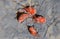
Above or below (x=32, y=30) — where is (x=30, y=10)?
above

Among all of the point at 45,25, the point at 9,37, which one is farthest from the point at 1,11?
the point at 45,25

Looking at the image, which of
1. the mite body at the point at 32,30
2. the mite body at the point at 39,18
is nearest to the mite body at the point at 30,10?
the mite body at the point at 39,18

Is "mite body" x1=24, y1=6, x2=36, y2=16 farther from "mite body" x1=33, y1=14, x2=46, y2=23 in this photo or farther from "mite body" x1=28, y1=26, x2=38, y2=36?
"mite body" x1=28, y1=26, x2=38, y2=36

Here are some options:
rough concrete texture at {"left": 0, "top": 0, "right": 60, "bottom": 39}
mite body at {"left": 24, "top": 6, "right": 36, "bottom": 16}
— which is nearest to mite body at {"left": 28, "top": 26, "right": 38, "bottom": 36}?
rough concrete texture at {"left": 0, "top": 0, "right": 60, "bottom": 39}

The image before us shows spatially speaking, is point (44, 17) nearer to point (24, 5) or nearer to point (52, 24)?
point (52, 24)

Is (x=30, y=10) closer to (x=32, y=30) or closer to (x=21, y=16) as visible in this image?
(x=21, y=16)

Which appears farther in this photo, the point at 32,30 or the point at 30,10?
the point at 30,10

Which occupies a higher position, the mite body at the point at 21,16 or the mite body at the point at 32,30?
the mite body at the point at 21,16

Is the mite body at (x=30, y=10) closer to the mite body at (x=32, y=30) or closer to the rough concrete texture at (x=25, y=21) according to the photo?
the rough concrete texture at (x=25, y=21)

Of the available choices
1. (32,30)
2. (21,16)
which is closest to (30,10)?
(21,16)
